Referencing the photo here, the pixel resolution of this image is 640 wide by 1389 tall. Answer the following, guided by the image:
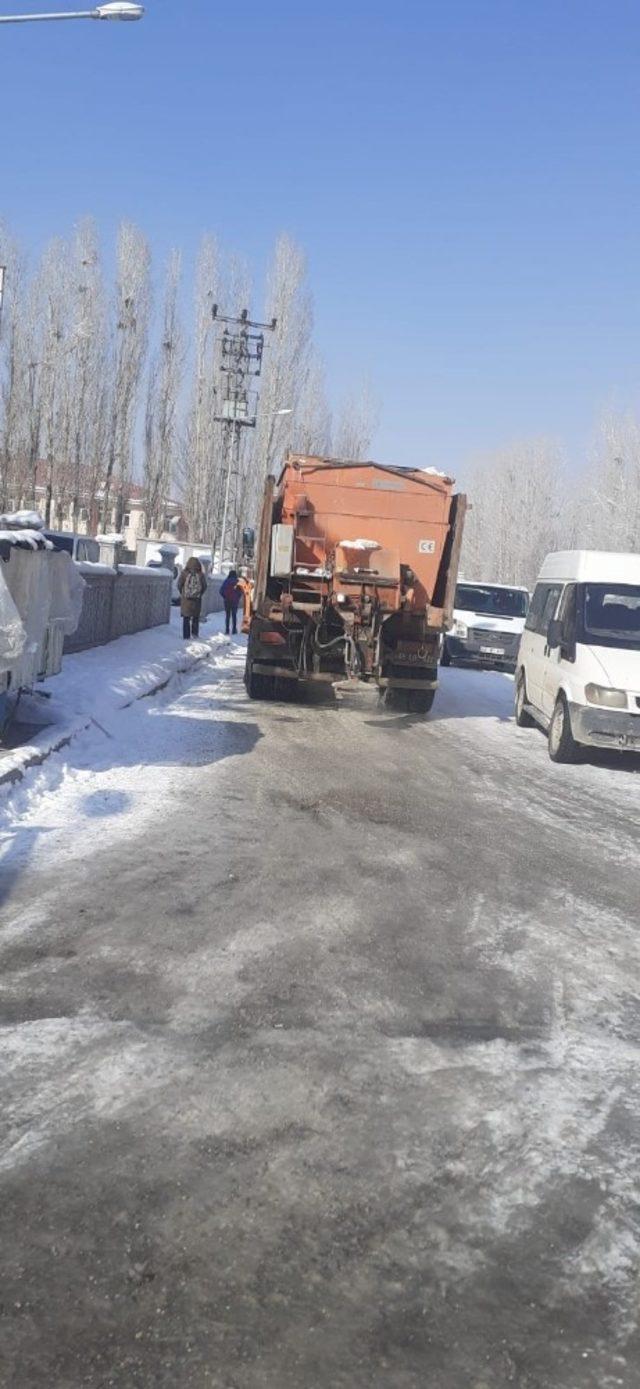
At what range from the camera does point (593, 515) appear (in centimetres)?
6241

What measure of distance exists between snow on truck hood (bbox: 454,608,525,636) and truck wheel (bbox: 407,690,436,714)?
29.3ft

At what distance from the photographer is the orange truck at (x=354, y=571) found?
13664mm

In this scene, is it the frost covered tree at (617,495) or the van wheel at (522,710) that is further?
the frost covered tree at (617,495)

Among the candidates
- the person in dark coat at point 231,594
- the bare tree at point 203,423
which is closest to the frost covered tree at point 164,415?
the bare tree at point 203,423

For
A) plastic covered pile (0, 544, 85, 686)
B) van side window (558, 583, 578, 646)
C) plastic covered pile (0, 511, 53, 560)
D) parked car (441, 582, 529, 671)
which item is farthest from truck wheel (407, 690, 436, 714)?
parked car (441, 582, 529, 671)

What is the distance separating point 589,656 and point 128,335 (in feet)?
149

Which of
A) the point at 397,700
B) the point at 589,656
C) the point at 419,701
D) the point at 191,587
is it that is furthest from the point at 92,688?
the point at 191,587

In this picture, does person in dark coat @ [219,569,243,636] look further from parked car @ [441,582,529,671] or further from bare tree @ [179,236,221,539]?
bare tree @ [179,236,221,539]

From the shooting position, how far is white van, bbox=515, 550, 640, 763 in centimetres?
1113

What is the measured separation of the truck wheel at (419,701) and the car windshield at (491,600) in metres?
10.4

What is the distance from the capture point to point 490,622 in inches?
957

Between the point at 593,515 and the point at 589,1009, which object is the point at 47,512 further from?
the point at 589,1009

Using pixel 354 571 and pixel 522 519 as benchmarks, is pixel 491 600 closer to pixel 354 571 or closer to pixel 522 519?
pixel 354 571

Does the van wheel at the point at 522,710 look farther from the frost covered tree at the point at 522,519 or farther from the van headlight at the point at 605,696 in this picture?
the frost covered tree at the point at 522,519
